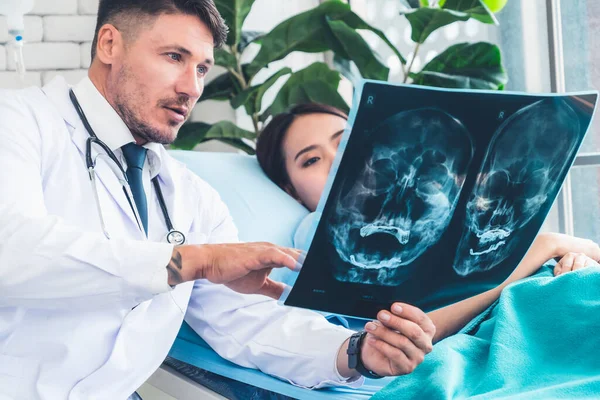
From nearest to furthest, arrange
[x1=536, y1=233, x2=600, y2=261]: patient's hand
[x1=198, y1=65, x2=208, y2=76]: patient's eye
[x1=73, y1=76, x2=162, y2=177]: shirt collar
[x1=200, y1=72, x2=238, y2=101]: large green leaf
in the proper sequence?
[x1=73, y1=76, x2=162, y2=177]: shirt collar
[x1=198, y1=65, x2=208, y2=76]: patient's eye
[x1=536, y1=233, x2=600, y2=261]: patient's hand
[x1=200, y1=72, x2=238, y2=101]: large green leaf

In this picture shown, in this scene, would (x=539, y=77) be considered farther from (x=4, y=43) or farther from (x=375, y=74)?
(x=4, y=43)

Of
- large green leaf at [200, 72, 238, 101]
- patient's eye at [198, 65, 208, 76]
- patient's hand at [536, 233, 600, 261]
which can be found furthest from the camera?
large green leaf at [200, 72, 238, 101]

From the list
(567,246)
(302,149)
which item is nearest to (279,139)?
(302,149)

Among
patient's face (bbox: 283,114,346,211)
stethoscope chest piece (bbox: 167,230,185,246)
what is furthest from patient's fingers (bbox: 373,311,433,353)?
patient's face (bbox: 283,114,346,211)

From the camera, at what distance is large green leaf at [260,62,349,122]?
8.63 ft

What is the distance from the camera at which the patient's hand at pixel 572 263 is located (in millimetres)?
1583

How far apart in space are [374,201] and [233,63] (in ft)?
6.62

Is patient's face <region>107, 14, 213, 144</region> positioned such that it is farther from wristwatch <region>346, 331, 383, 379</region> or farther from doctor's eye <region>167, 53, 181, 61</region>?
wristwatch <region>346, 331, 383, 379</region>

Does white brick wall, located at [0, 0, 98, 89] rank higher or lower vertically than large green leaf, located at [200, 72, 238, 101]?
higher

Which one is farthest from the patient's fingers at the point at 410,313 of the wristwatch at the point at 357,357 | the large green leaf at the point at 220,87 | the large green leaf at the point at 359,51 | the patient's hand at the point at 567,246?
the large green leaf at the point at 220,87

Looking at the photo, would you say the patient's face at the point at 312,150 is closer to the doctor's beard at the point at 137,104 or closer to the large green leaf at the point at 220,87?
the doctor's beard at the point at 137,104

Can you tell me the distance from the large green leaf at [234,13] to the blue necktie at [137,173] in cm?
131

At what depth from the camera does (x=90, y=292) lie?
3.41ft

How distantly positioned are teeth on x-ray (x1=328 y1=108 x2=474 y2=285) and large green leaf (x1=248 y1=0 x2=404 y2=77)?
180 cm
